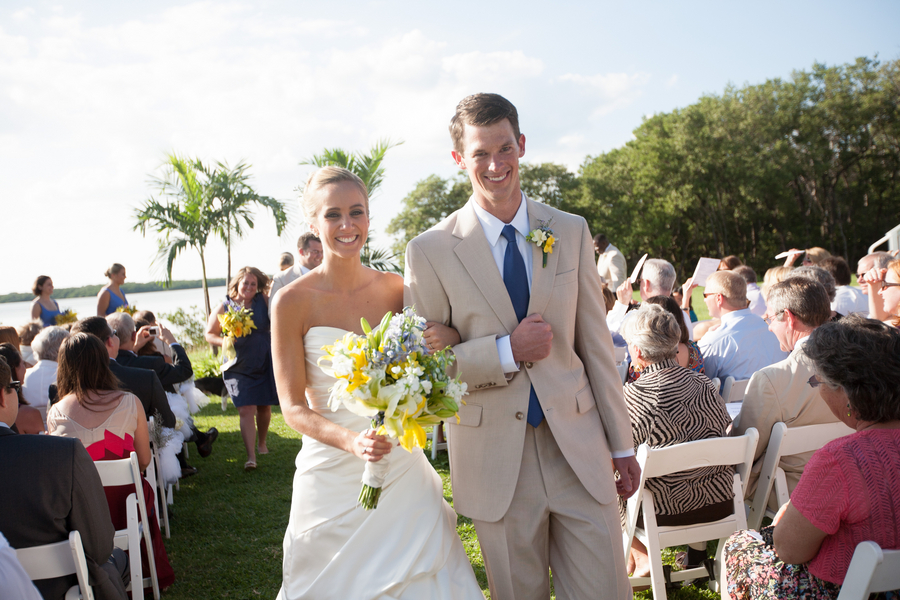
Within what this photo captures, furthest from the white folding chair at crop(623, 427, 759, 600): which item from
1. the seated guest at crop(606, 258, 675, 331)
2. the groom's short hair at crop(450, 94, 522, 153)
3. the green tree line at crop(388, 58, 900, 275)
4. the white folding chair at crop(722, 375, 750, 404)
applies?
the green tree line at crop(388, 58, 900, 275)

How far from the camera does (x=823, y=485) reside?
6.86 feet

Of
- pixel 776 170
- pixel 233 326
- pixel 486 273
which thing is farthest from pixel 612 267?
pixel 776 170

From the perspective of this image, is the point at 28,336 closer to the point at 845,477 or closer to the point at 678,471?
the point at 678,471

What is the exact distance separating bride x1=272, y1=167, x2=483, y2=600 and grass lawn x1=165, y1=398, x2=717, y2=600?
155mm

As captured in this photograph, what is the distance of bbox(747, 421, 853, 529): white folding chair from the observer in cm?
329

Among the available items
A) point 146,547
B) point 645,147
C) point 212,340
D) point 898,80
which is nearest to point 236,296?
point 212,340

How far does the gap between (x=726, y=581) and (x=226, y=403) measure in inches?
379

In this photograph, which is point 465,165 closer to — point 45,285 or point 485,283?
point 485,283

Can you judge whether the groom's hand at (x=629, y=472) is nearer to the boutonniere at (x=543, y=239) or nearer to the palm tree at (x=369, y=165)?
the boutonniere at (x=543, y=239)

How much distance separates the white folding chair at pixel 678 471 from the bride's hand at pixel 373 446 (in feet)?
4.95

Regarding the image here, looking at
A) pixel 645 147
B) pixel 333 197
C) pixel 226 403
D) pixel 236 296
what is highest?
pixel 645 147

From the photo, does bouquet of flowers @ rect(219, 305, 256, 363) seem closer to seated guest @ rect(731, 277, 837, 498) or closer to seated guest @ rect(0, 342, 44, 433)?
seated guest @ rect(0, 342, 44, 433)

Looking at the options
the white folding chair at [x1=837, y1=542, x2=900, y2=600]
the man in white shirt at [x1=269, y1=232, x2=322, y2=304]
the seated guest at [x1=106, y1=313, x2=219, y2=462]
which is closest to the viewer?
the white folding chair at [x1=837, y1=542, x2=900, y2=600]

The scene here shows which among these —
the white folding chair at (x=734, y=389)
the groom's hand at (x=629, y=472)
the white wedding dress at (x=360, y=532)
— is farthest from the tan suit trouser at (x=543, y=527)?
the white folding chair at (x=734, y=389)
